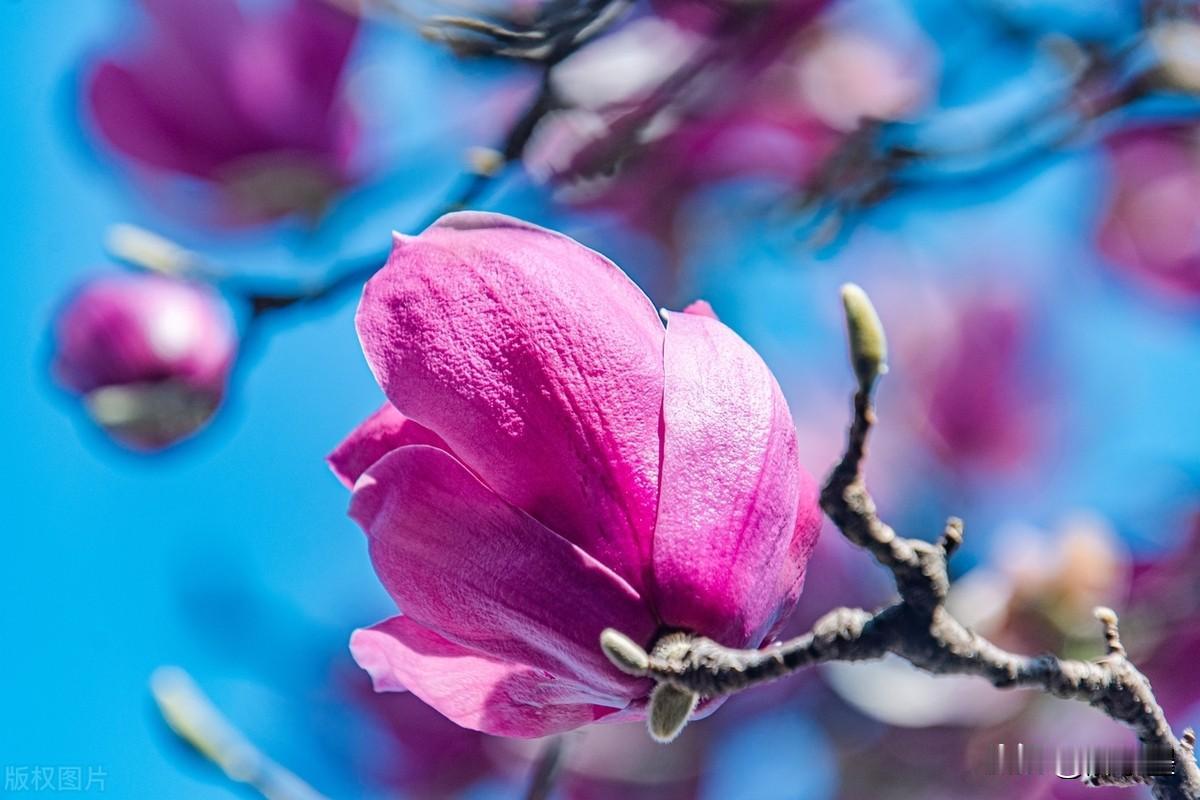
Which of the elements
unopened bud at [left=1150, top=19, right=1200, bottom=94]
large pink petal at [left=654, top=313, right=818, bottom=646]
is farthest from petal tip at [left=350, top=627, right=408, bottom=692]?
unopened bud at [left=1150, top=19, right=1200, bottom=94]

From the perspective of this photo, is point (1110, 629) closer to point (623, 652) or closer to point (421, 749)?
point (623, 652)

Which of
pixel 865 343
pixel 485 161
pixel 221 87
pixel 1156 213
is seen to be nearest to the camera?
pixel 865 343

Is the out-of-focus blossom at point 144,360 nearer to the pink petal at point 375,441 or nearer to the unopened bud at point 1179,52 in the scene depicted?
the pink petal at point 375,441

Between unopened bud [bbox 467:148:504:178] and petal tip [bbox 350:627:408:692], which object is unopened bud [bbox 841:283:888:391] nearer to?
petal tip [bbox 350:627:408:692]

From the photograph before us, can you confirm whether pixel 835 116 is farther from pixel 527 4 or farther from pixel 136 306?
pixel 136 306

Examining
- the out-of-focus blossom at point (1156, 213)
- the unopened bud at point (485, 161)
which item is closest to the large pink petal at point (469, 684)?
the unopened bud at point (485, 161)

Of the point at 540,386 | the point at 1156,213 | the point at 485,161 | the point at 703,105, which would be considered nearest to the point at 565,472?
the point at 540,386

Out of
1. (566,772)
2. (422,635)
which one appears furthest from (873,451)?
(422,635)
